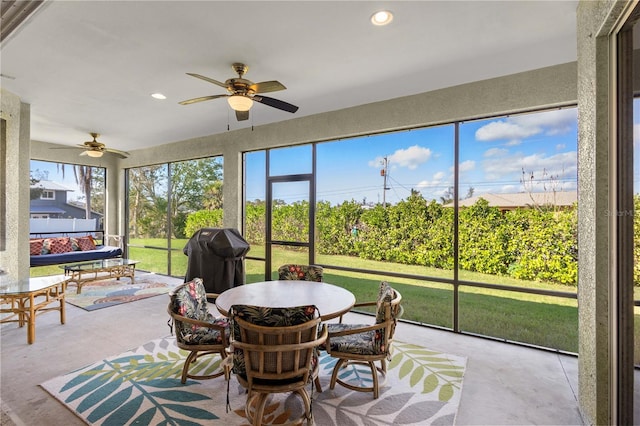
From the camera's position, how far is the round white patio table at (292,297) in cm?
229

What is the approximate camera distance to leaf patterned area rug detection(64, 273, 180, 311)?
4785 mm

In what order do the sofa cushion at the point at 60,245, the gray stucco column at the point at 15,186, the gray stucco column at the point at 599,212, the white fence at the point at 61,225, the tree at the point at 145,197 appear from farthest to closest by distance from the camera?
the tree at the point at 145,197, the white fence at the point at 61,225, the sofa cushion at the point at 60,245, the gray stucco column at the point at 15,186, the gray stucco column at the point at 599,212

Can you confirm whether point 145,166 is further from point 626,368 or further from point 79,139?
point 626,368

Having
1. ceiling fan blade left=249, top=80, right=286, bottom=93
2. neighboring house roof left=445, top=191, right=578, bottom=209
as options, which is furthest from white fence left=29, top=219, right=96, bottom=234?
neighboring house roof left=445, top=191, right=578, bottom=209

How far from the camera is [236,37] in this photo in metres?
2.64

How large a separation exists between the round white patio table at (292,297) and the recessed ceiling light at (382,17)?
2.25m

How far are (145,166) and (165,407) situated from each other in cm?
672

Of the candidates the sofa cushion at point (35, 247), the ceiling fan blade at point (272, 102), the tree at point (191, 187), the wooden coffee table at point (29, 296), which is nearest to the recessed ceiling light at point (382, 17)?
the ceiling fan blade at point (272, 102)

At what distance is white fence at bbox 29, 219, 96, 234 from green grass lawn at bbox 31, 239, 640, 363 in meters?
5.13

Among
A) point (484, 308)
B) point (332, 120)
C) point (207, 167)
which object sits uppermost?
point (332, 120)

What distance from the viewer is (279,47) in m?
2.81

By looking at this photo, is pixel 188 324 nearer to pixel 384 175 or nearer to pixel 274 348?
pixel 274 348

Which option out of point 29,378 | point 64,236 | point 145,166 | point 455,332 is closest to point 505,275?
point 455,332

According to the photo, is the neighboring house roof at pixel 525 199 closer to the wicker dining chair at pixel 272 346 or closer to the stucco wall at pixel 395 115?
the stucco wall at pixel 395 115
